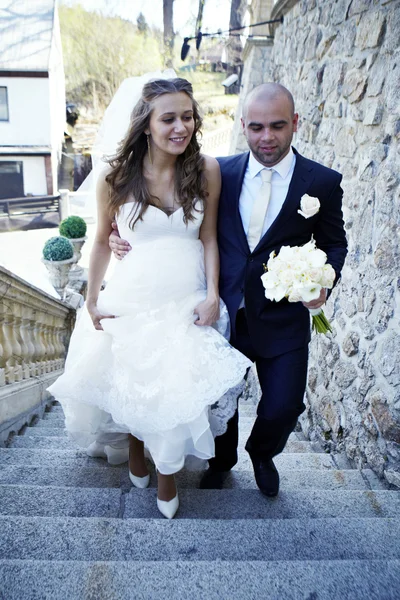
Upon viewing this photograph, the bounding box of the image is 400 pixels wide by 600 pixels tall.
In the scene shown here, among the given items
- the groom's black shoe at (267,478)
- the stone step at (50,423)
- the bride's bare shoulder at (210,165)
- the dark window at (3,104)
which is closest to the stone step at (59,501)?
the groom's black shoe at (267,478)

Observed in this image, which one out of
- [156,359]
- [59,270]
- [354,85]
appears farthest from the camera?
[59,270]

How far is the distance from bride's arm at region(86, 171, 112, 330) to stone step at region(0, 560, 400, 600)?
1119 mm

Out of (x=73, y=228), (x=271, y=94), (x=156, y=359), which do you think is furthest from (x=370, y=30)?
(x=73, y=228)

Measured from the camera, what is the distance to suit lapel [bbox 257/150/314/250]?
2195 mm

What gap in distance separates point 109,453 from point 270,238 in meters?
1.37

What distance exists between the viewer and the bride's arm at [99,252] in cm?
230

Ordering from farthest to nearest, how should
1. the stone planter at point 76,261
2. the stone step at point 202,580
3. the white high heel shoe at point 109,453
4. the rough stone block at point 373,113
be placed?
1. the stone planter at point 76,261
2. the rough stone block at point 373,113
3. the white high heel shoe at point 109,453
4. the stone step at point 202,580

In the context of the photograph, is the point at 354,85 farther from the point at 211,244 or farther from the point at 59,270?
the point at 59,270

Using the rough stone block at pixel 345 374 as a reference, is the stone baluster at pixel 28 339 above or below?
below

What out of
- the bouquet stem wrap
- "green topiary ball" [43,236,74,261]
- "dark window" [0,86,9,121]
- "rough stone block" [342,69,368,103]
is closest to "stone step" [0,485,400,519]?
the bouquet stem wrap

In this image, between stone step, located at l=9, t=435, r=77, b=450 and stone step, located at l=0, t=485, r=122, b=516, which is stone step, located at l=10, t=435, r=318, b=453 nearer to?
stone step, located at l=9, t=435, r=77, b=450

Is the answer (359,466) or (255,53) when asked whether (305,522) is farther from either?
(255,53)

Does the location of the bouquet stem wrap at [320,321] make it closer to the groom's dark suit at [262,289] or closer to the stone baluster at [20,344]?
the groom's dark suit at [262,289]

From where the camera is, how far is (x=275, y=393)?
229cm
